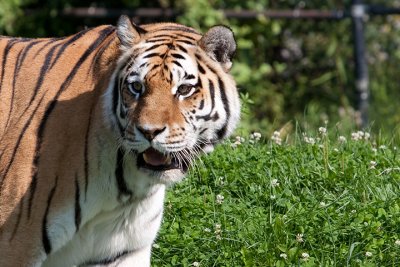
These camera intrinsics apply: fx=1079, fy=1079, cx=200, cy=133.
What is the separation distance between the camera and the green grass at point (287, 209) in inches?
197

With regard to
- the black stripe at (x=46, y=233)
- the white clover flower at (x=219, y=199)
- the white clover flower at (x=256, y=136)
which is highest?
the black stripe at (x=46, y=233)

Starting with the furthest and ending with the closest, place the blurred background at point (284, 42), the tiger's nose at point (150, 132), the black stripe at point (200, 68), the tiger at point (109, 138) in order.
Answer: the blurred background at point (284, 42)
the black stripe at point (200, 68)
the tiger at point (109, 138)
the tiger's nose at point (150, 132)

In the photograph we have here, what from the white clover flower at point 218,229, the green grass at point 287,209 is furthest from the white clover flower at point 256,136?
the white clover flower at point 218,229

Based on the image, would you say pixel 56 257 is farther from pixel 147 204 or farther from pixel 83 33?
pixel 83 33

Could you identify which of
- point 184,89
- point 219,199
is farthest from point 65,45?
point 219,199

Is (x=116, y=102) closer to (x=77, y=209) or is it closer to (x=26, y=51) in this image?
(x=77, y=209)

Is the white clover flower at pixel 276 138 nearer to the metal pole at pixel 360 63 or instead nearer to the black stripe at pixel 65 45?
the black stripe at pixel 65 45

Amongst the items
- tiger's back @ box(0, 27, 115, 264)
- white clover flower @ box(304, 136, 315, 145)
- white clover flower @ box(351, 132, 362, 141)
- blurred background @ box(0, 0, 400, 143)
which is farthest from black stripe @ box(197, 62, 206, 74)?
blurred background @ box(0, 0, 400, 143)

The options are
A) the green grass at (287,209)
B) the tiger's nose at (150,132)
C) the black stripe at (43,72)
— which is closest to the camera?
the tiger's nose at (150,132)

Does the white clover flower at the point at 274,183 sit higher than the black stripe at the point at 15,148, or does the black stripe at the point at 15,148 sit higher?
the black stripe at the point at 15,148

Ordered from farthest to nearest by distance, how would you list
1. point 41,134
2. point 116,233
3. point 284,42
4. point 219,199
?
point 284,42
point 219,199
point 116,233
point 41,134

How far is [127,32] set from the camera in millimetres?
4535

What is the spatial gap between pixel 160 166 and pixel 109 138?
0.95 feet

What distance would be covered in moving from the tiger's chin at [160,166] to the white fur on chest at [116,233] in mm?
221
